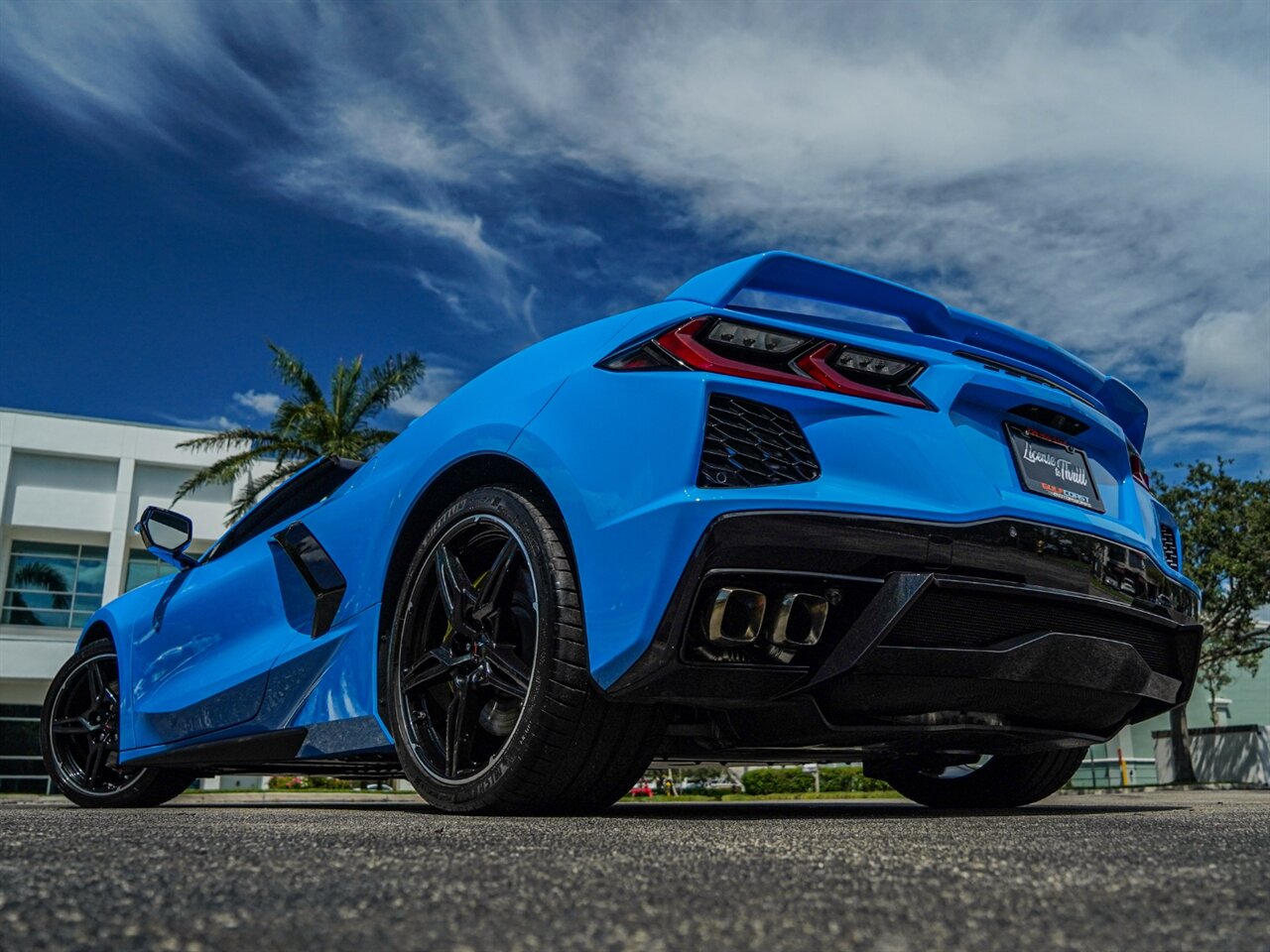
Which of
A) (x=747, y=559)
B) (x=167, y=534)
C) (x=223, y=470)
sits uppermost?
(x=223, y=470)

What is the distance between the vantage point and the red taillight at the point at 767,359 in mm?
2736

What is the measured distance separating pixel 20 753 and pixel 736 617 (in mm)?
38240

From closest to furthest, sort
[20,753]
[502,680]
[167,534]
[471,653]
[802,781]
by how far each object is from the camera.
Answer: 1. [502,680]
2. [471,653]
3. [167,534]
4. [20,753]
5. [802,781]

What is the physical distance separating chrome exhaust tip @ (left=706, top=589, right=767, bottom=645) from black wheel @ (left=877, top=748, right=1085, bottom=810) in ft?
6.30

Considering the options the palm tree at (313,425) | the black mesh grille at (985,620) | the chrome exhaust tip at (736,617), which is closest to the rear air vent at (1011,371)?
the black mesh grille at (985,620)

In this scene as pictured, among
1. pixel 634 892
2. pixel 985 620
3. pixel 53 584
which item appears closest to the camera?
pixel 634 892

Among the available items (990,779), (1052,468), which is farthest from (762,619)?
(990,779)

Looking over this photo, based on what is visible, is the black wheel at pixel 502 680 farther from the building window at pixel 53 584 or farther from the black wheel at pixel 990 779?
the building window at pixel 53 584

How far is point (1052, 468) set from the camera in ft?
10.3

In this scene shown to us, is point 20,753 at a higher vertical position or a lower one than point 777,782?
higher

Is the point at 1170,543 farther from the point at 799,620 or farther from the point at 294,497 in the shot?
the point at 294,497

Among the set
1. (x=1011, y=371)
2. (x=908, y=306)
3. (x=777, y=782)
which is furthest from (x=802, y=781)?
(x=908, y=306)

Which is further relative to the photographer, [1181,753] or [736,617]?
[1181,753]

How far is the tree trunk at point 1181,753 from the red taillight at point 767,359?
30.5 meters
